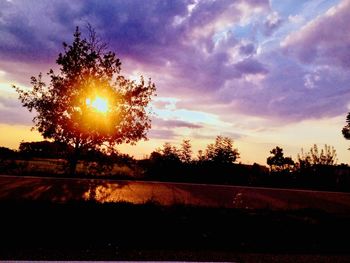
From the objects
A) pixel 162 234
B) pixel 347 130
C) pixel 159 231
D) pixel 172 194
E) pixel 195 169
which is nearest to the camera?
pixel 162 234

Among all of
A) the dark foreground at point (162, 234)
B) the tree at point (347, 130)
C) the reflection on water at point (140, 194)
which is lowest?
the dark foreground at point (162, 234)

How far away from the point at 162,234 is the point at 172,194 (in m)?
4.33

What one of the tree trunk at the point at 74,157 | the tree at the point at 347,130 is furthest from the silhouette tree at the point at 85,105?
the tree at the point at 347,130

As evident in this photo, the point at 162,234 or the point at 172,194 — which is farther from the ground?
the point at 172,194

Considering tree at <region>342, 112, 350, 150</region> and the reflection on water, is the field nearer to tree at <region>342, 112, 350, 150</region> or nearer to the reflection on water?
the reflection on water

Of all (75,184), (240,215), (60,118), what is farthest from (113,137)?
(240,215)

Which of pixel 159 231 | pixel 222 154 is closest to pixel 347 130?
pixel 222 154

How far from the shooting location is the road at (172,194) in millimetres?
12977

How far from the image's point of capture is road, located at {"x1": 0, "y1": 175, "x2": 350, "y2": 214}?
42.6 ft

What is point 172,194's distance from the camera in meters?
13.7

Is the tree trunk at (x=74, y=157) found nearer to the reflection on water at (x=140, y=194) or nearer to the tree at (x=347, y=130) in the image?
the reflection on water at (x=140, y=194)

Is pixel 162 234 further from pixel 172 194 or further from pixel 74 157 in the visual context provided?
pixel 74 157

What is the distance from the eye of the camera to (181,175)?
20.3 meters

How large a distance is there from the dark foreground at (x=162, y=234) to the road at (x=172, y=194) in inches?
77.5
